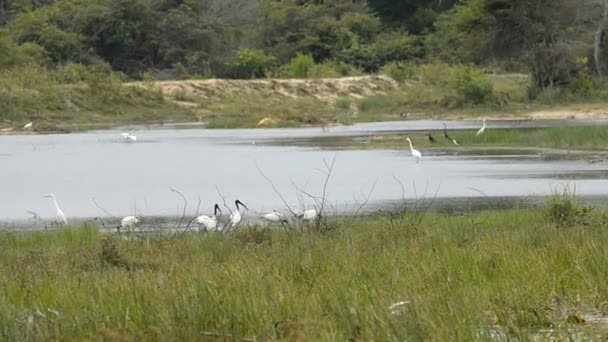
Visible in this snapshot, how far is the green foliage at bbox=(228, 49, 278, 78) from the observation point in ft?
220

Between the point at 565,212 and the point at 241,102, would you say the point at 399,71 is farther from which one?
the point at 565,212

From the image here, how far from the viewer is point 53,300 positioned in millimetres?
8141

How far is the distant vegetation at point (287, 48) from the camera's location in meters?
49.0

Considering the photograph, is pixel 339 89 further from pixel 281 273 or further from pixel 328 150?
pixel 281 273

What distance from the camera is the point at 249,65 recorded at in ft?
221

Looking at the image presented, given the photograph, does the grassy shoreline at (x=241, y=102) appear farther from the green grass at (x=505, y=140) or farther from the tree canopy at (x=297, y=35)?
the green grass at (x=505, y=140)

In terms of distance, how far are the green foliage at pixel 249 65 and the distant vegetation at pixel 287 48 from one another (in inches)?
3.0

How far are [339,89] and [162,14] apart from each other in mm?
11691

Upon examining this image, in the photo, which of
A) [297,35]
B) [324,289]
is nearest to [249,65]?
[297,35]

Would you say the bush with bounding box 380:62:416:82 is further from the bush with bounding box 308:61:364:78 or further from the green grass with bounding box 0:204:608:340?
the green grass with bounding box 0:204:608:340

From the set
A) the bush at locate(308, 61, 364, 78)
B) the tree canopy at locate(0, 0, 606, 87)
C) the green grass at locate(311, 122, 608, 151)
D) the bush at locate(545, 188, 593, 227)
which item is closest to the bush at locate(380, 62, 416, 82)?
the bush at locate(308, 61, 364, 78)

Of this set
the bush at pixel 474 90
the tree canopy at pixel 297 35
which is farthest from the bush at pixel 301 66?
the bush at pixel 474 90

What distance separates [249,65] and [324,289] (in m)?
59.7

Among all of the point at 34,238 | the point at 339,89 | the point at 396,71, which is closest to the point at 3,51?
the point at 339,89
